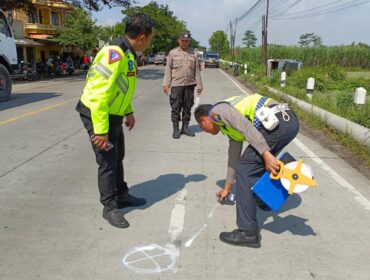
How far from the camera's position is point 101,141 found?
127 inches

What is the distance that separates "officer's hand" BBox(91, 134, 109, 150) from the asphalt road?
0.81 metres

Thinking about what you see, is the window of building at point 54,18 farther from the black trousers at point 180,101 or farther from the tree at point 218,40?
the tree at point 218,40

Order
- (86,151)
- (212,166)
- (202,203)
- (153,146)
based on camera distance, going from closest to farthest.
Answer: (202,203) < (212,166) < (86,151) < (153,146)

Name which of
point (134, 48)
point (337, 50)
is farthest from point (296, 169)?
point (337, 50)

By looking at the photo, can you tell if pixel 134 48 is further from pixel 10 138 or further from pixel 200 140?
pixel 10 138

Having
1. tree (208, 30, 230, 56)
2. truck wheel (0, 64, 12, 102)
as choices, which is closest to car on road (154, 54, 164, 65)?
truck wheel (0, 64, 12, 102)

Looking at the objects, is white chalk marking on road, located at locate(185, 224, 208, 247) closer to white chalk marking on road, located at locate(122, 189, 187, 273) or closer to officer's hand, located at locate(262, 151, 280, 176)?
white chalk marking on road, located at locate(122, 189, 187, 273)

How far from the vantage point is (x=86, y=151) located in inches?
250

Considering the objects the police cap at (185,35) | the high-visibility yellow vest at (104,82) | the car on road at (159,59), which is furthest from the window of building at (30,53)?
the high-visibility yellow vest at (104,82)

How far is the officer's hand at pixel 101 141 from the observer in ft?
10.6

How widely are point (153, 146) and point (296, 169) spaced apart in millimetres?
4101

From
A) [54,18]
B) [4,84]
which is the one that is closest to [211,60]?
[54,18]

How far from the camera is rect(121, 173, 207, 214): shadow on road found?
14.4 feet

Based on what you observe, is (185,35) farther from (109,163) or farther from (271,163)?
(271,163)
